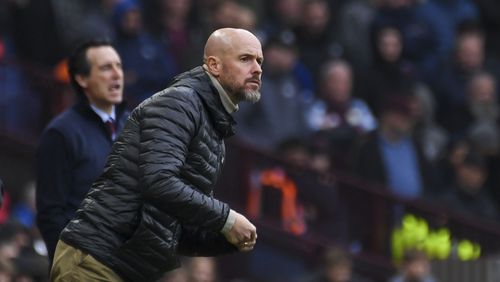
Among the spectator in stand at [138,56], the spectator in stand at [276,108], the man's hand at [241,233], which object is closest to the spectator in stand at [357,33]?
the spectator in stand at [276,108]

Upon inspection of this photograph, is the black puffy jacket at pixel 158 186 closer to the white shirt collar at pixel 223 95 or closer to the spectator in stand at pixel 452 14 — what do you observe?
the white shirt collar at pixel 223 95

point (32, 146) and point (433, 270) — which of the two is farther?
point (32, 146)

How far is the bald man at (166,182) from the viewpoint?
22.9ft

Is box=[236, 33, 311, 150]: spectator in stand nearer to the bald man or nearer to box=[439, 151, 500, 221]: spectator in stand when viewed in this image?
box=[439, 151, 500, 221]: spectator in stand

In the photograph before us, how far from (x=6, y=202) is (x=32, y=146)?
0.86 meters

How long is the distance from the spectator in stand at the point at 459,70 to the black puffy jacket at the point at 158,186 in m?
9.87

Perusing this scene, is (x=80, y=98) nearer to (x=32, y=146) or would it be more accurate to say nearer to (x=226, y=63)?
(x=226, y=63)

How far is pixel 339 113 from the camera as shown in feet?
51.2

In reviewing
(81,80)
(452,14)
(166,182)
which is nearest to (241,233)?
(166,182)

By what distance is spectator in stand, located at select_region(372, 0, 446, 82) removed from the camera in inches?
676

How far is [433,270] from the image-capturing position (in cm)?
1186

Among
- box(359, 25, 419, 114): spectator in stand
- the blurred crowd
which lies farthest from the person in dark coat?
box(359, 25, 419, 114): spectator in stand

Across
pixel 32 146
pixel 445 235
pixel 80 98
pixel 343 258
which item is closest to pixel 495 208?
pixel 445 235

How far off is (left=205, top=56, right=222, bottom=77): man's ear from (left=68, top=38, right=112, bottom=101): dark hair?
1.55m
